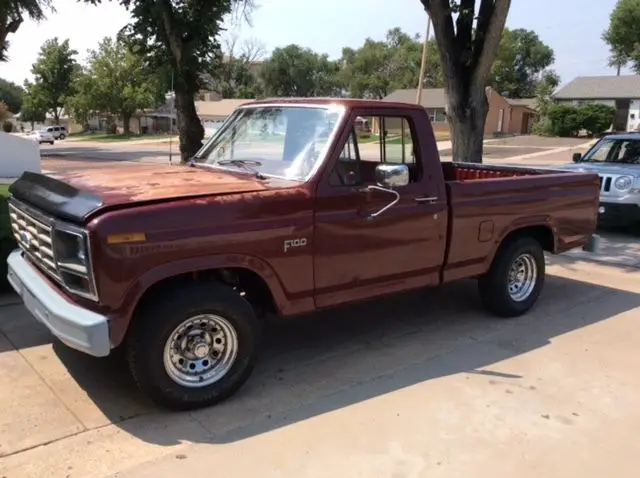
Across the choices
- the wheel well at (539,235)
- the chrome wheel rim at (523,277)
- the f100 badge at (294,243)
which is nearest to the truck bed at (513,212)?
the wheel well at (539,235)

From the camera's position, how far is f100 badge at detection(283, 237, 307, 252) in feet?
13.7

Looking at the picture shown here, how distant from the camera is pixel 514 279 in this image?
6.10m

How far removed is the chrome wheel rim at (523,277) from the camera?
19.9 ft

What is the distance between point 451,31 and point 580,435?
8.22 metres

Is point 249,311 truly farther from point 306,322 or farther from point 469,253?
point 469,253

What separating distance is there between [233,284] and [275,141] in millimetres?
1211

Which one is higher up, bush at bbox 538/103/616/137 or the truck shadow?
bush at bbox 538/103/616/137

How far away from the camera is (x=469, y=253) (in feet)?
17.9

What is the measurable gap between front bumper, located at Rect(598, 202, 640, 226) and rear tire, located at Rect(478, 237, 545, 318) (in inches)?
171

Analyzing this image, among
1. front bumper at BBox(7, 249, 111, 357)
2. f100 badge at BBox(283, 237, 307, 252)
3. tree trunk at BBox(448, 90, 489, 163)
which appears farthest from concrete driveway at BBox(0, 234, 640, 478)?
tree trunk at BBox(448, 90, 489, 163)

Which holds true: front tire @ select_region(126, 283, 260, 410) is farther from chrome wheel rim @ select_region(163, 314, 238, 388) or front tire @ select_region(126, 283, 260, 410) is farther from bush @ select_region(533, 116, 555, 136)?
bush @ select_region(533, 116, 555, 136)

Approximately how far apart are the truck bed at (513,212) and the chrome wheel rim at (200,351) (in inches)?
82.5

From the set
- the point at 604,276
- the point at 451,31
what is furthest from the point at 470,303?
the point at 451,31

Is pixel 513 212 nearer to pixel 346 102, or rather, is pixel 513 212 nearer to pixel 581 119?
pixel 346 102
